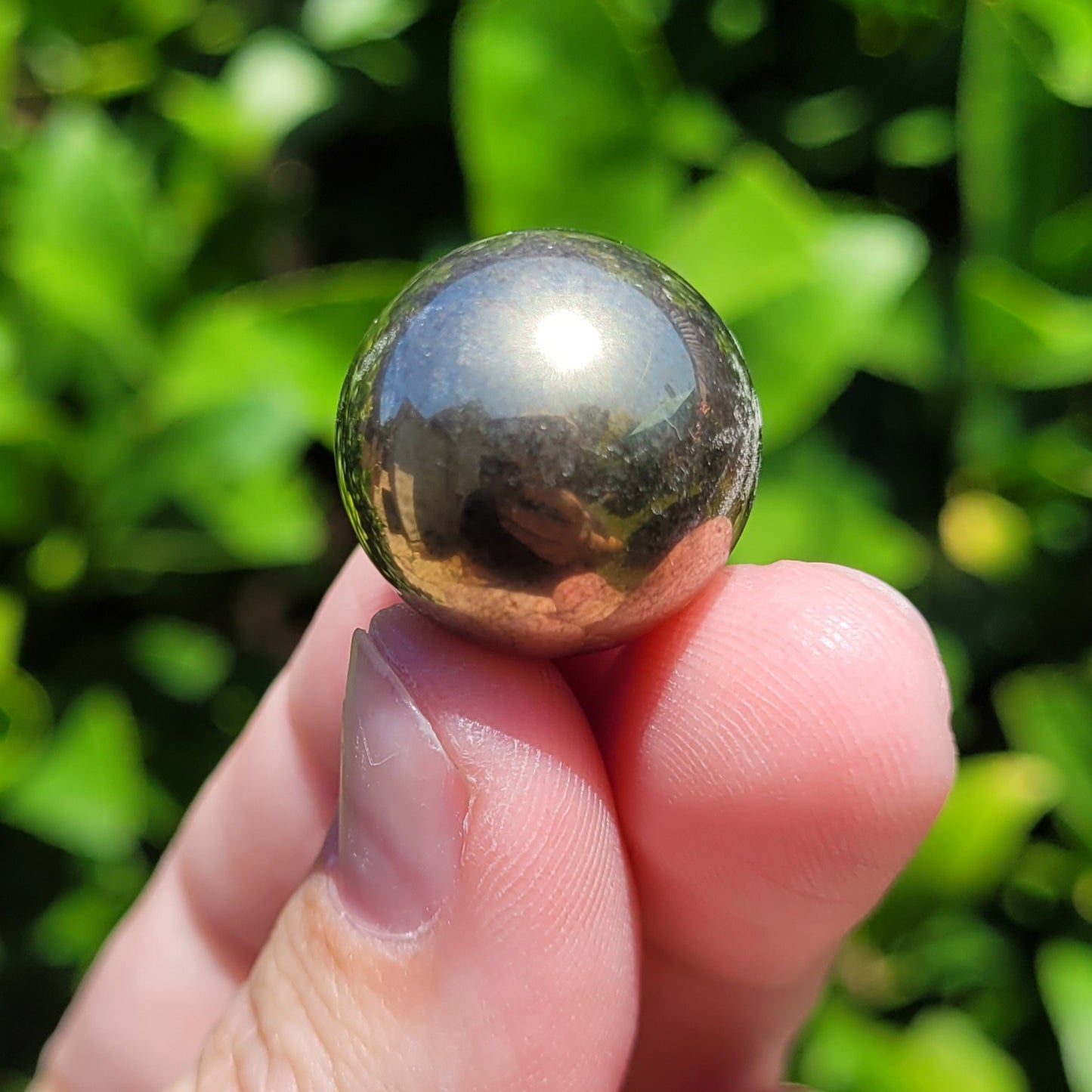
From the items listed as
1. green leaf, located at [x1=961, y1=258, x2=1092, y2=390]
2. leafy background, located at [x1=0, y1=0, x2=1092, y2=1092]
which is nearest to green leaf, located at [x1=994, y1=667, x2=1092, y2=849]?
leafy background, located at [x1=0, y1=0, x2=1092, y2=1092]

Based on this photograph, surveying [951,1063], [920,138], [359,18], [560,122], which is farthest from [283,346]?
[951,1063]

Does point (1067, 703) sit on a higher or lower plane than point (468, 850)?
lower

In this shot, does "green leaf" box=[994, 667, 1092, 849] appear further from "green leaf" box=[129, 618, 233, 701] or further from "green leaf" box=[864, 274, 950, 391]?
"green leaf" box=[129, 618, 233, 701]

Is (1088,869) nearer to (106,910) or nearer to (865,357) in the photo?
(865,357)

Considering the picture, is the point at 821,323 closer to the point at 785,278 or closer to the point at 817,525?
the point at 785,278

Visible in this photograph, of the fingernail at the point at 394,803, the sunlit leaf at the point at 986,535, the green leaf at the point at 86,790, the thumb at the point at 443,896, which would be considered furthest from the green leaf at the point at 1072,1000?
the green leaf at the point at 86,790

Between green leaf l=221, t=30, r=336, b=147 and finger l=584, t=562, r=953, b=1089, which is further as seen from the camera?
green leaf l=221, t=30, r=336, b=147

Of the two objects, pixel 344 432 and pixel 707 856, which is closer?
pixel 344 432

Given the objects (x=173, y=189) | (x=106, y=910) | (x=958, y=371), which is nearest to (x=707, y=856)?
(x=958, y=371)
